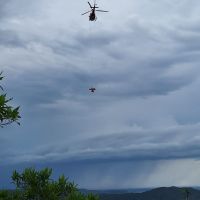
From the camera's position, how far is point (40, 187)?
5191 centimetres

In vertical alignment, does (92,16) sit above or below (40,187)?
above

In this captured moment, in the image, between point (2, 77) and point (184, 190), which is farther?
point (184, 190)

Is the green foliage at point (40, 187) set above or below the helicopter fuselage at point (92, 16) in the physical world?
below

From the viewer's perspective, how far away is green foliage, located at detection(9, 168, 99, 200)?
167 ft


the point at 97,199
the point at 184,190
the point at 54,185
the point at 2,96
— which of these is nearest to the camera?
the point at 2,96

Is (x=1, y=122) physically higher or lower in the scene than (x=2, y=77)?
lower

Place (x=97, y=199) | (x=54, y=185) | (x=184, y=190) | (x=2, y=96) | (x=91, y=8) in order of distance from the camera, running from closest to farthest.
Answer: (x=2, y=96) < (x=91, y=8) < (x=97, y=199) < (x=54, y=185) < (x=184, y=190)

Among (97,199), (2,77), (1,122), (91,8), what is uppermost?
(91,8)

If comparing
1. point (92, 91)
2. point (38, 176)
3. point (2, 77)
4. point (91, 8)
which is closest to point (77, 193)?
point (38, 176)

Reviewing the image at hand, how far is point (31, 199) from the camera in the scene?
174 ft

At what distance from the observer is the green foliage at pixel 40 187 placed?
5084 centimetres

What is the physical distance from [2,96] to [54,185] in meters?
23.8

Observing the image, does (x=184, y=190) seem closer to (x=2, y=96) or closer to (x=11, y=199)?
(x=11, y=199)

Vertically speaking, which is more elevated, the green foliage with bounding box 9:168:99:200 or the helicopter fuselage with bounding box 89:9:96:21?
the helicopter fuselage with bounding box 89:9:96:21
